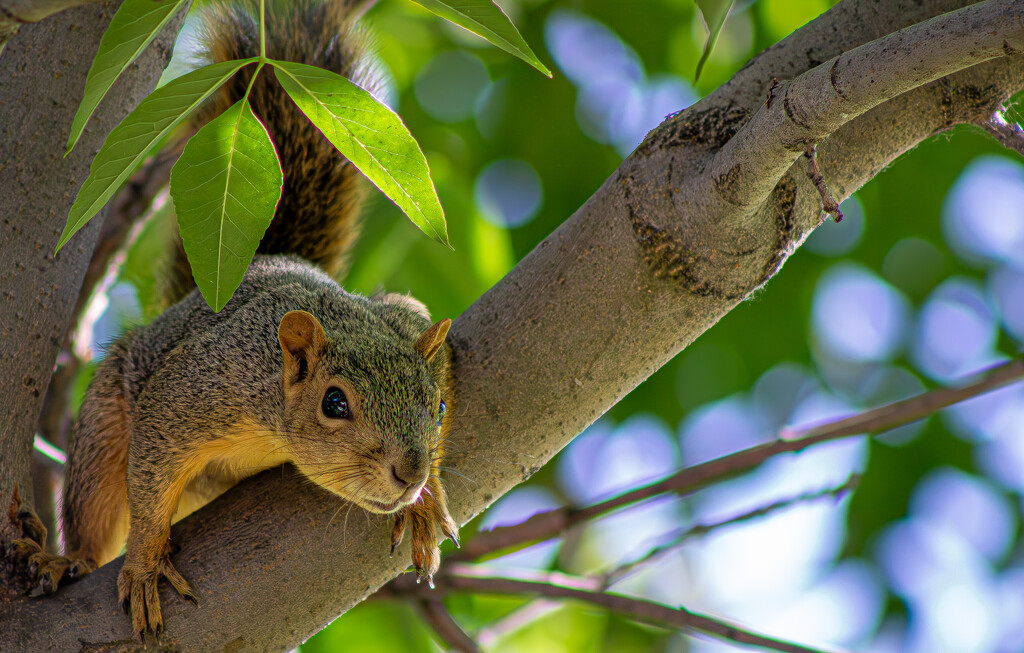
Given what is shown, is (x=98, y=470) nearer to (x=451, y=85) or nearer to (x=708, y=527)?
(x=708, y=527)

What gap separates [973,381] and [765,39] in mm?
1273

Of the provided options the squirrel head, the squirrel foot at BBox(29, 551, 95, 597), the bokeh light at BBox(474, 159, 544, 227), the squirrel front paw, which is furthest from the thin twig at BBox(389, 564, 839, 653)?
the bokeh light at BBox(474, 159, 544, 227)

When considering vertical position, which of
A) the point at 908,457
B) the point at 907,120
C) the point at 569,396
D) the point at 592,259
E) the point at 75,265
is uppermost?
the point at 908,457

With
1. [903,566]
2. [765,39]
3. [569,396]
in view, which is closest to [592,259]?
[569,396]

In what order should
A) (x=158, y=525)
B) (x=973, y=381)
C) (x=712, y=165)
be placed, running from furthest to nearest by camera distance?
(x=973, y=381), (x=158, y=525), (x=712, y=165)

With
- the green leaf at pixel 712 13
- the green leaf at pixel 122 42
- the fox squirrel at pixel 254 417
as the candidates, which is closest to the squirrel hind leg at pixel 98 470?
the fox squirrel at pixel 254 417

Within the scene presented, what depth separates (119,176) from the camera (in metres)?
0.93

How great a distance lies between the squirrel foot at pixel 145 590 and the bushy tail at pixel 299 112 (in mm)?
946

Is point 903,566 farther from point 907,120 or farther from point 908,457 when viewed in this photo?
point 907,120

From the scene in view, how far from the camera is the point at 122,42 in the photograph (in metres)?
0.96

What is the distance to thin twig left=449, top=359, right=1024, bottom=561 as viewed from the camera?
174 centimetres

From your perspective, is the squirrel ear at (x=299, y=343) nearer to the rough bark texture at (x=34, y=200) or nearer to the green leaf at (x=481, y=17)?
the rough bark texture at (x=34, y=200)

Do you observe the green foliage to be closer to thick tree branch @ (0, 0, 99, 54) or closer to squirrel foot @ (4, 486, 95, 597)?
thick tree branch @ (0, 0, 99, 54)

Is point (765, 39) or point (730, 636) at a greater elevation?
point (765, 39)
